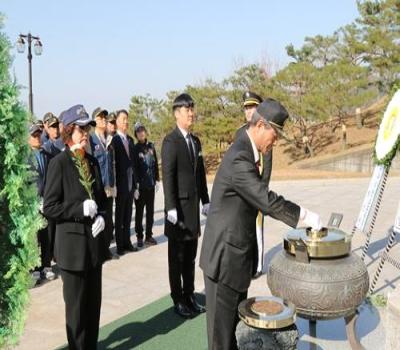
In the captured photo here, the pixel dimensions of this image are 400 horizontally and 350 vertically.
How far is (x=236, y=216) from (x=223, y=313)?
2.09 feet

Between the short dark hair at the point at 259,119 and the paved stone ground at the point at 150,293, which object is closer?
the short dark hair at the point at 259,119

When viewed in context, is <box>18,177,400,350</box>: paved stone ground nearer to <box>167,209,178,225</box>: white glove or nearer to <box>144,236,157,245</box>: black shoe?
<box>144,236,157,245</box>: black shoe

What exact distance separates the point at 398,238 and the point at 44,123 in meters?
5.55

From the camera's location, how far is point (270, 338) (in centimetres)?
254

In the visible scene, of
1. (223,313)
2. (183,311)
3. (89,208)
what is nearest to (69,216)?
(89,208)

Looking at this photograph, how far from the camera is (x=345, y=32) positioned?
84.6 ft

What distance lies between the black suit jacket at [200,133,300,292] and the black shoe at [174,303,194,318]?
4.74 ft

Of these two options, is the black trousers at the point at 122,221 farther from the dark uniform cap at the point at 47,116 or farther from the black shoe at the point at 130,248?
the dark uniform cap at the point at 47,116

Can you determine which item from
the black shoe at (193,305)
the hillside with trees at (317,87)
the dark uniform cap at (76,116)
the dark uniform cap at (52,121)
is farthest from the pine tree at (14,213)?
the hillside with trees at (317,87)

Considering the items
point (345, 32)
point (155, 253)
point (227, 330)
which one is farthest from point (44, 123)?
point (345, 32)

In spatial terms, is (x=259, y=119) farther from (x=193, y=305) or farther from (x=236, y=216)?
(x=193, y=305)

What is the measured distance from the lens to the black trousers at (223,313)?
294cm

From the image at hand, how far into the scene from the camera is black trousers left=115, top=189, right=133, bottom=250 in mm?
6473

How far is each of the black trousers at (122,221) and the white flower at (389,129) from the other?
136 inches
